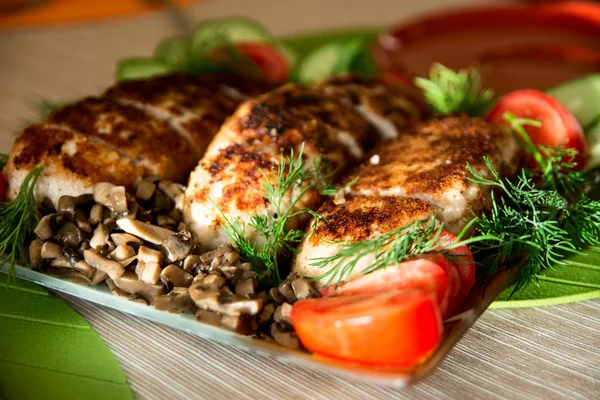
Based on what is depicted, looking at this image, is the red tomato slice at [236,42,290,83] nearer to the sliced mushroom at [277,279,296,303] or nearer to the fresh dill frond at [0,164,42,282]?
the fresh dill frond at [0,164,42,282]

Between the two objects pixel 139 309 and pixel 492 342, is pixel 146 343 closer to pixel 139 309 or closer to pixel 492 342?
pixel 139 309

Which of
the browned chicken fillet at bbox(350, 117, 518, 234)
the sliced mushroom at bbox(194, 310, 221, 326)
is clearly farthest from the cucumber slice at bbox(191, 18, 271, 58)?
the sliced mushroom at bbox(194, 310, 221, 326)

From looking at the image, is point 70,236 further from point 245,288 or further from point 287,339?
point 287,339

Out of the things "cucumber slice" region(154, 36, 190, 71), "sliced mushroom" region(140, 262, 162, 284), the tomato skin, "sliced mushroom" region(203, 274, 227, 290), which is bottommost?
"sliced mushroom" region(203, 274, 227, 290)

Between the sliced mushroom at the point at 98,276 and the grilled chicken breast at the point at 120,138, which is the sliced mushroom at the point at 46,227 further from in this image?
the sliced mushroom at the point at 98,276

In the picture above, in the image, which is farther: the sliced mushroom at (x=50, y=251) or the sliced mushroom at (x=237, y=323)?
the sliced mushroom at (x=50, y=251)

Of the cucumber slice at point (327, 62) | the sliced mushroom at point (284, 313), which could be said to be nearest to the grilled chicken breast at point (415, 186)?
Result: the sliced mushroom at point (284, 313)

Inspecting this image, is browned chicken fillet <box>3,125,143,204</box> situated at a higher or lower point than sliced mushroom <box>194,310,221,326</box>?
higher
